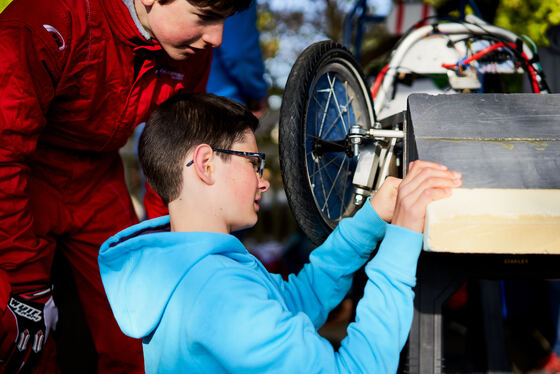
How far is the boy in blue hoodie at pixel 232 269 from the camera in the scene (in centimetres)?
104

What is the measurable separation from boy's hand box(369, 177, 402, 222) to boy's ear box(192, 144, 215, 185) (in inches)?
16.0

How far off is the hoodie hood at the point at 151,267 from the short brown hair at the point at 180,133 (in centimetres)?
17

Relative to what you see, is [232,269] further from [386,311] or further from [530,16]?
[530,16]

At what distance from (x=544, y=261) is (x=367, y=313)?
1.60 ft

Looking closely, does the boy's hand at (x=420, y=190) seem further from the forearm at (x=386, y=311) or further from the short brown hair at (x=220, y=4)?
the short brown hair at (x=220, y=4)

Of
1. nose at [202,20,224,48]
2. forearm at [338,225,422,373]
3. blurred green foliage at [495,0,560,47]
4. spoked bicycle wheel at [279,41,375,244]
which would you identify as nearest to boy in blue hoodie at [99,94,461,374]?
forearm at [338,225,422,373]

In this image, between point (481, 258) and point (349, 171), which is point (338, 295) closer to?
point (481, 258)

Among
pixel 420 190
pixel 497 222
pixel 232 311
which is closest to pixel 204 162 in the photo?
pixel 232 311

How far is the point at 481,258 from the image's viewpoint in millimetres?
1260

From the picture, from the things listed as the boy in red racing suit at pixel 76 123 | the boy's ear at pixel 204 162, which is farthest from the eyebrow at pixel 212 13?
the boy's ear at pixel 204 162

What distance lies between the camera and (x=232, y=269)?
1.13 m

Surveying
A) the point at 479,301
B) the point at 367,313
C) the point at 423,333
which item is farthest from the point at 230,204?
the point at 479,301

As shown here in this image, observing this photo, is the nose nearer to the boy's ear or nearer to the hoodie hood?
the boy's ear

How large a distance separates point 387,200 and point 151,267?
57cm
